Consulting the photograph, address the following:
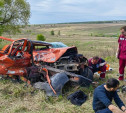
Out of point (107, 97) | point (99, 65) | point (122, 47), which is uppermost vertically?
point (122, 47)

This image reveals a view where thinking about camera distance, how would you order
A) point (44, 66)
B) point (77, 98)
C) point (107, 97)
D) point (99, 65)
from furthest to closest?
point (99, 65), point (44, 66), point (77, 98), point (107, 97)

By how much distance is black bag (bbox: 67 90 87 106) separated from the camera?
4.48 metres

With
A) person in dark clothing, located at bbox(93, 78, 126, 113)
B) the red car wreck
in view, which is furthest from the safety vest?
person in dark clothing, located at bbox(93, 78, 126, 113)

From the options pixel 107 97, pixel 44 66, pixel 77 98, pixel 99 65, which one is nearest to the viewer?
pixel 107 97

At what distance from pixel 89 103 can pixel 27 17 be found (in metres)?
20.8

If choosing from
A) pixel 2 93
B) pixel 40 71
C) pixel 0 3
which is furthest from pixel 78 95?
pixel 0 3

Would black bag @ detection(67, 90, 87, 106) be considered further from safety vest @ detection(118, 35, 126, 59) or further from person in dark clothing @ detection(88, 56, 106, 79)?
safety vest @ detection(118, 35, 126, 59)

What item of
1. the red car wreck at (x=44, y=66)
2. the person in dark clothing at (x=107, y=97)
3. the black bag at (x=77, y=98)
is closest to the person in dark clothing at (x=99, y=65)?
the red car wreck at (x=44, y=66)

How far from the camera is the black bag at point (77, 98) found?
4.48 metres

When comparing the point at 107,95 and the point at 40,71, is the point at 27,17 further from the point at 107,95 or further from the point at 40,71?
the point at 107,95

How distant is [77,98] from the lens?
4.69 m

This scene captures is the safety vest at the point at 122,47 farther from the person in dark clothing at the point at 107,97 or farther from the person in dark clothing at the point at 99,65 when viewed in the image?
the person in dark clothing at the point at 107,97

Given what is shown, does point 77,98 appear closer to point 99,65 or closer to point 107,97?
point 107,97

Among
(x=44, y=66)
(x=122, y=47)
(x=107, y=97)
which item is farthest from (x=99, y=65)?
(x=107, y=97)
